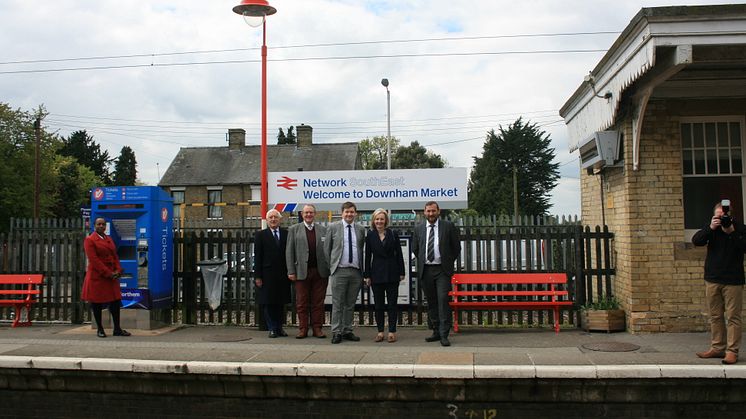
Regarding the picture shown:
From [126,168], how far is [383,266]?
75.7 metres

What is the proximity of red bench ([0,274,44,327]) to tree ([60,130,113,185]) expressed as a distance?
70.1 m

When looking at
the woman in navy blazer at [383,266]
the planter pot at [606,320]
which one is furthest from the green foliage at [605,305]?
the woman in navy blazer at [383,266]

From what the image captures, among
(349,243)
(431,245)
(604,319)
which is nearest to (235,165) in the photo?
(349,243)

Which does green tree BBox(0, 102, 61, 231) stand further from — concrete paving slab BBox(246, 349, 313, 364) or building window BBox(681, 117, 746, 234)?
building window BBox(681, 117, 746, 234)

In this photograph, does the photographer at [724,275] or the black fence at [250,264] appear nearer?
the photographer at [724,275]

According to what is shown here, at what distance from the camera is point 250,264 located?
9.81 metres

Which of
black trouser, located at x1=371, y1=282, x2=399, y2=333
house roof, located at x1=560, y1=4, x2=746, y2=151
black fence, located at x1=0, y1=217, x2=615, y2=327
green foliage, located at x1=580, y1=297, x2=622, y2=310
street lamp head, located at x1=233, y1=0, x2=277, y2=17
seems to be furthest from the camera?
street lamp head, located at x1=233, y1=0, x2=277, y2=17

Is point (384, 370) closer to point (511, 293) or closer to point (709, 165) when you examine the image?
point (511, 293)

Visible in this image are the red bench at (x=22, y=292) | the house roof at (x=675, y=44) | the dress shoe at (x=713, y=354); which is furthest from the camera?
the red bench at (x=22, y=292)

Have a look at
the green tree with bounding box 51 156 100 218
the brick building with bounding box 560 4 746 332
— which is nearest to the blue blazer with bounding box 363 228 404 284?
the brick building with bounding box 560 4 746 332

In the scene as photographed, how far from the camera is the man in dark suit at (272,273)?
859 centimetres

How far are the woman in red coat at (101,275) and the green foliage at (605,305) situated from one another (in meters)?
7.01

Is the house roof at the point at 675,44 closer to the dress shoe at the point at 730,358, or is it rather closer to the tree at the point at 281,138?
the dress shoe at the point at 730,358

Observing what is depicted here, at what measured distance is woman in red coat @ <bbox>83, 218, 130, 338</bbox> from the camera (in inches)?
334
